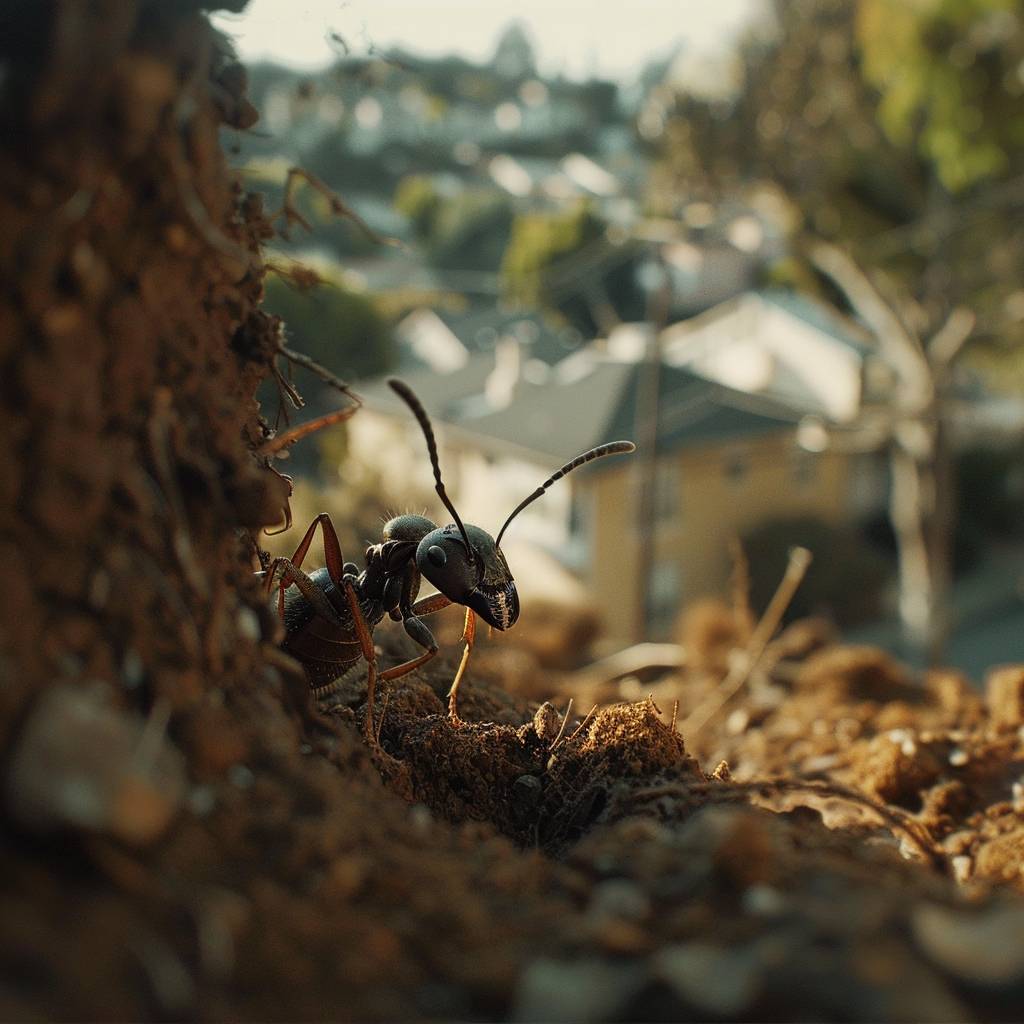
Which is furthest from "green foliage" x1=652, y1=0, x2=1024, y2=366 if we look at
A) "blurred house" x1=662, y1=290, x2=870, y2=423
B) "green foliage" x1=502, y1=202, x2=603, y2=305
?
"green foliage" x1=502, y1=202, x2=603, y2=305

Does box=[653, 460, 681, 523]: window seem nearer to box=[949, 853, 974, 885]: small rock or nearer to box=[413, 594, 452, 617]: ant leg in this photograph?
box=[413, 594, 452, 617]: ant leg

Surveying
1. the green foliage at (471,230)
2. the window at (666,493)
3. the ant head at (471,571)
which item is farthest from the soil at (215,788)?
the green foliage at (471,230)

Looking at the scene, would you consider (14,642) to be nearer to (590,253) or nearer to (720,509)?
(720,509)

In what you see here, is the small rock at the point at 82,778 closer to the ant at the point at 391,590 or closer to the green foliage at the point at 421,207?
the ant at the point at 391,590

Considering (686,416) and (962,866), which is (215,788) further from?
(686,416)

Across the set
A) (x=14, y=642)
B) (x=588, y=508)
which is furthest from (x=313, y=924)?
(x=588, y=508)

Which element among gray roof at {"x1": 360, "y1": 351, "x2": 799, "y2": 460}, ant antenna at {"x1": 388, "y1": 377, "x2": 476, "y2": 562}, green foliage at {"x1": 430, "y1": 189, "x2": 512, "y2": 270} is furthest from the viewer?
green foliage at {"x1": 430, "y1": 189, "x2": 512, "y2": 270}
